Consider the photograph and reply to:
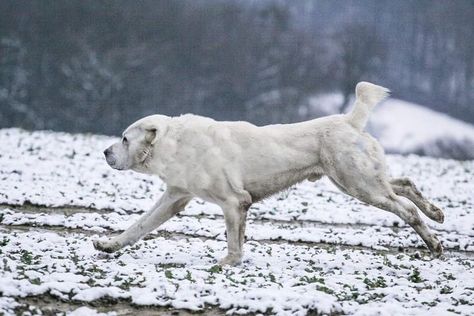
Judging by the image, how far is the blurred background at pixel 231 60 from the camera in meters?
32.6

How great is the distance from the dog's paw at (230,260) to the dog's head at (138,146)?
1315 millimetres

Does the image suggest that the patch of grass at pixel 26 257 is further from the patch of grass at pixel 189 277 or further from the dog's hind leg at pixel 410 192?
the dog's hind leg at pixel 410 192

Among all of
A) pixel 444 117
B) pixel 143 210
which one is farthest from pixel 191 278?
pixel 444 117

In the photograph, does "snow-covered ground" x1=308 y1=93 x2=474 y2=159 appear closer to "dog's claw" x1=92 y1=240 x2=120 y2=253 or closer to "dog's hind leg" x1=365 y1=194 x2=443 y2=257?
"dog's hind leg" x1=365 y1=194 x2=443 y2=257

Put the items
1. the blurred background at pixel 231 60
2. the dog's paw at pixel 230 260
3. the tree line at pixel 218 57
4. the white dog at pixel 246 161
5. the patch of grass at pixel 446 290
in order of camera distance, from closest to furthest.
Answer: the patch of grass at pixel 446 290, the dog's paw at pixel 230 260, the white dog at pixel 246 161, the blurred background at pixel 231 60, the tree line at pixel 218 57

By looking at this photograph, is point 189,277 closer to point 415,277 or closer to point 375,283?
point 375,283

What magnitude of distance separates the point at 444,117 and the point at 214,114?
1026 cm

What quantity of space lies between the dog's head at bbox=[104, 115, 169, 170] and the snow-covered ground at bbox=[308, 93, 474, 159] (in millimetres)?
21670

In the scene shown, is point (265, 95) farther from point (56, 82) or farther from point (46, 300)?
point (46, 300)

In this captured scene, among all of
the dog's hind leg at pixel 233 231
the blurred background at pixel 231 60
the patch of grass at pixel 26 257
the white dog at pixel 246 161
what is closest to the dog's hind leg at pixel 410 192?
the white dog at pixel 246 161

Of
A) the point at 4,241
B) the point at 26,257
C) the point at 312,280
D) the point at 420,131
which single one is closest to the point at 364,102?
the point at 312,280

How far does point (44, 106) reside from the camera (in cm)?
3247

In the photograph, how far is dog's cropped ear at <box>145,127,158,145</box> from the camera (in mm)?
7890

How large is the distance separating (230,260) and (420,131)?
2386 cm
